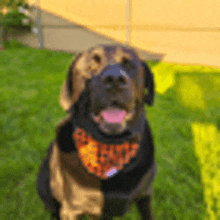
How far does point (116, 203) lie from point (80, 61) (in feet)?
3.42

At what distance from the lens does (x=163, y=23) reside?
21.7 feet

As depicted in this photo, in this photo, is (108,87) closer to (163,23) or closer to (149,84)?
(149,84)

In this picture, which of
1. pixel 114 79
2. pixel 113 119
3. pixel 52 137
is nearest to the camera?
pixel 114 79

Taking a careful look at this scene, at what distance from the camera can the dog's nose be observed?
1.17 m

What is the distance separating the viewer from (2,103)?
12.6 ft

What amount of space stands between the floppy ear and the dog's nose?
0.33 m

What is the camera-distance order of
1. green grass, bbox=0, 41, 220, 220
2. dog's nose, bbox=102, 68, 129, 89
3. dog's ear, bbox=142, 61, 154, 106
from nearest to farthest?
dog's nose, bbox=102, 68, 129, 89, dog's ear, bbox=142, 61, 154, 106, green grass, bbox=0, 41, 220, 220

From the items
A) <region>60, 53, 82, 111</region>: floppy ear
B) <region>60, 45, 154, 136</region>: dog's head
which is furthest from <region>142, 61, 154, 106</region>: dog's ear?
<region>60, 53, 82, 111</region>: floppy ear

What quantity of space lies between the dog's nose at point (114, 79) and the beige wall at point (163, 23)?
624cm

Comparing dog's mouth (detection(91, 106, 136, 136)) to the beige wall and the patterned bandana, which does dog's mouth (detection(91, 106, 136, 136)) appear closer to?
the patterned bandana

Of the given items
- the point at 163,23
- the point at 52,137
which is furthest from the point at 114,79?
the point at 163,23

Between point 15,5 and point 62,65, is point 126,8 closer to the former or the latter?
point 62,65

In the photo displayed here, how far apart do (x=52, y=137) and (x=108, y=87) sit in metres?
1.91

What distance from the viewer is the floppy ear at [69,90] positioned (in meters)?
1.41
